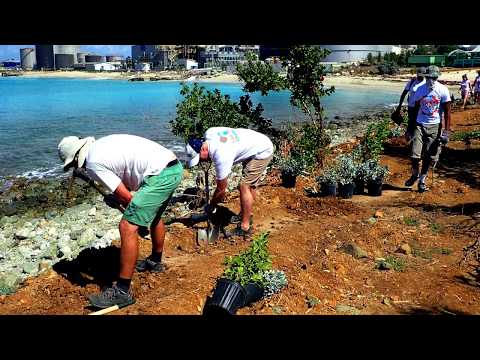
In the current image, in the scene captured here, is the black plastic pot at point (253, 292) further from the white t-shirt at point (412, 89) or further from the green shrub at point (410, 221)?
the white t-shirt at point (412, 89)

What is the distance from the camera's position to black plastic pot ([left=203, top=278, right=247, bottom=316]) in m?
4.09

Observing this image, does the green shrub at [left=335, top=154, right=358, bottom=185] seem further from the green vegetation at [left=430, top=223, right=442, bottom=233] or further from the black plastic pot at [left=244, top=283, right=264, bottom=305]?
the black plastic pot at [left=244, top=283, right=264, bottom=305]

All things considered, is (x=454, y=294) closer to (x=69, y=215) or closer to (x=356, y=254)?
(x=356, y=254)

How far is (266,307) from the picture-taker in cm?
438

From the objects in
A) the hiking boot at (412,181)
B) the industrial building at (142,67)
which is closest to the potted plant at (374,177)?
the hiking boot at (412,181)

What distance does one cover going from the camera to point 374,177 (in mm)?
8219

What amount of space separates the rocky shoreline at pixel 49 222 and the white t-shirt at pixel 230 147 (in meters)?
2.44

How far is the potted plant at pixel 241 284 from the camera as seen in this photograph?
4105 mm

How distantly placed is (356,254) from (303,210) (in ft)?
6.95

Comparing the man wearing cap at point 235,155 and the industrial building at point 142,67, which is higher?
the industrial building at point 142,67

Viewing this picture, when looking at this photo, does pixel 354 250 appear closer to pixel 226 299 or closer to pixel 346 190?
pixel 226 299

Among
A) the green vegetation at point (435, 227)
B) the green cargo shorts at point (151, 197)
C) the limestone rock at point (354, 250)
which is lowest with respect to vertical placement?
the limestone rock at point (354, 250)

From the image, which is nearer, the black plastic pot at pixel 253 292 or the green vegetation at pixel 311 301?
the black plastic pot at pixel 253 292
